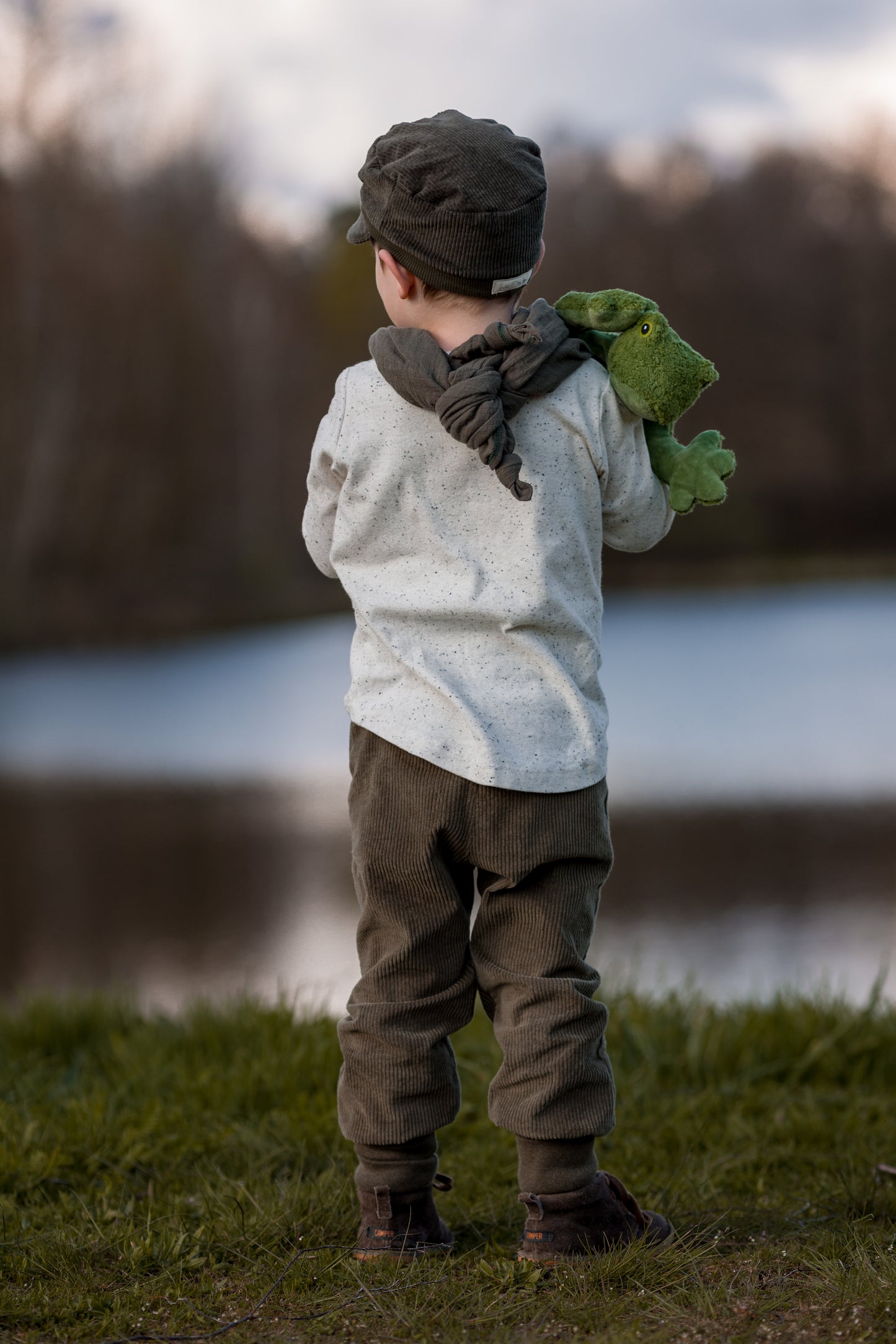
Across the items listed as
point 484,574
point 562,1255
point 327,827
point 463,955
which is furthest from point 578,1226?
point 327,827

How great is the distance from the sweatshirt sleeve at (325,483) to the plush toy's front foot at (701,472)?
399 mm

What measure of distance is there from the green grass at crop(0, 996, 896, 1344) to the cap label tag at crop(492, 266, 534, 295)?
42.8 inches

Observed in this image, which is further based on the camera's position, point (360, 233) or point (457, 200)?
point (360, 233)

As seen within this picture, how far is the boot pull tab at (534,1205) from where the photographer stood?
1.55 m

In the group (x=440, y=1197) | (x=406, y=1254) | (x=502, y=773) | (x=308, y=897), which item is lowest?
(x=308, y=897)

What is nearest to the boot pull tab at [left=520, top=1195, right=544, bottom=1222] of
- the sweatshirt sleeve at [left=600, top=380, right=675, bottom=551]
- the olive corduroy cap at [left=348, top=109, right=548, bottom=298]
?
the sweatshirt sleeve at [left=600, top=380, right=675, bottom=551]

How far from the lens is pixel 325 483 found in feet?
5.45

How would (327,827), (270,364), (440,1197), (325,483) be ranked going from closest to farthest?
(325,483)
(440,1197)
(327,827)
(270,364)

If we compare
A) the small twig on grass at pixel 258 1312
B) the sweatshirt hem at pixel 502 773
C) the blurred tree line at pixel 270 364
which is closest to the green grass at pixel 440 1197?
the small twig on grass at pixel 258 1312

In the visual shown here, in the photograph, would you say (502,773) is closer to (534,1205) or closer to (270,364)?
(534,1205)

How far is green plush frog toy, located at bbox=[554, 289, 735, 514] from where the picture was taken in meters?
1.55

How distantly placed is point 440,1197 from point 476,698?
2.52 ft

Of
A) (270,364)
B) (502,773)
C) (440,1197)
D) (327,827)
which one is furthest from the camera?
(270,364)

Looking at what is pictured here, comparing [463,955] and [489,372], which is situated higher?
[489,372]
